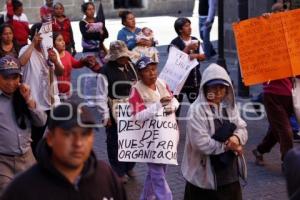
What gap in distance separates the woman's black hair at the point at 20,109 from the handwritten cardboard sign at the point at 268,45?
2.91 metres

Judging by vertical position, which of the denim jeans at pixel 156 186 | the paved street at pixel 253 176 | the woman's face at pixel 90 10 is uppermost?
the woman's face at pixel 90 10

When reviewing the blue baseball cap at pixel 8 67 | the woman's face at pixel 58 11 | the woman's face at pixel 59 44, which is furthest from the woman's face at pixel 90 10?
the blue baseball cap at pixel 8 67

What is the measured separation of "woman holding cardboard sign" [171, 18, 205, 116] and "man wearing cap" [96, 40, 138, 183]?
162cm

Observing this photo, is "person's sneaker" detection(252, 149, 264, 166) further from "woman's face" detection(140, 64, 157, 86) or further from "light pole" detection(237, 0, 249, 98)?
"light pole" detection(237, 0, 249, 98)

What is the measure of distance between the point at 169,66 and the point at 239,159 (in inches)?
147

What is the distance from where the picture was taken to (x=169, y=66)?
28.9 feet

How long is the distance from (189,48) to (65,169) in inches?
233

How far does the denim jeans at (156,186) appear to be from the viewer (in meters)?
6.40

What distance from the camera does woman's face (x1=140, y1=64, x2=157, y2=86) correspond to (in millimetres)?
6367

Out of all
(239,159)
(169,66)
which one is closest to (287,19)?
(169,66)

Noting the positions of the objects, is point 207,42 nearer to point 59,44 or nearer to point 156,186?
point 59,44

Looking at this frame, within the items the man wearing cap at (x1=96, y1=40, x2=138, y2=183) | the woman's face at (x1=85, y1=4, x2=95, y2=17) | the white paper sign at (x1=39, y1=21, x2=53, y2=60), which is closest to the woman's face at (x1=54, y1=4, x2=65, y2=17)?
the woman's face at (x1=85, y1=4, x2=95, y2=17)

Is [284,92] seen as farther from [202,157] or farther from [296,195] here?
[296,195]

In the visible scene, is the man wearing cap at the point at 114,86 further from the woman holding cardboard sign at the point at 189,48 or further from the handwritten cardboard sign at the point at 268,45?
the woman holding cardboard sign at the point at 189,48
